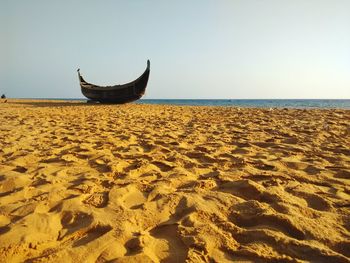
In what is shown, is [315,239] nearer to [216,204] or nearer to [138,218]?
[216,204]

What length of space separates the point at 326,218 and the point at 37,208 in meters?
2.24

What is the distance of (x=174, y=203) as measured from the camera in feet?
7.80

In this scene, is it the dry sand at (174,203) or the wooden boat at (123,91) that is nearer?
the dry sand at (174,203)

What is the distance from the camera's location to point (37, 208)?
7.48ft

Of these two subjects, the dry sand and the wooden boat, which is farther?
the wooden boat

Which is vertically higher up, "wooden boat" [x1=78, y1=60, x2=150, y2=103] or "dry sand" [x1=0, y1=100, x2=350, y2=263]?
"wooden boat" [x1=78, y1=60, x2=150, y2=103]

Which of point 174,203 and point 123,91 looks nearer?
point 174,203

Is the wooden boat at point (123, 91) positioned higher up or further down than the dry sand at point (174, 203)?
higher up

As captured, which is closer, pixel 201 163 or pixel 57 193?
pixel 57 193

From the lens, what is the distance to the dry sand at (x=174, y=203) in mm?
1730

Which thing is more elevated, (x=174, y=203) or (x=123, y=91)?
(x=123, y=91)

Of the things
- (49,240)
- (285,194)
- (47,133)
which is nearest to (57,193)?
(49,240)

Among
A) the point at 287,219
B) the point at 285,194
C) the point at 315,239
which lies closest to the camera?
the point at 315,239

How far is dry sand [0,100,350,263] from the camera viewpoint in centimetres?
173
